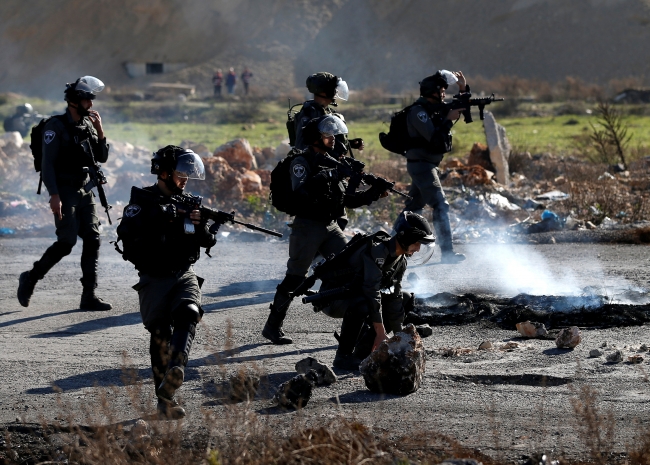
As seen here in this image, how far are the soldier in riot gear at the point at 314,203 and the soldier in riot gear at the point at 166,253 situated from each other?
1.21 metres

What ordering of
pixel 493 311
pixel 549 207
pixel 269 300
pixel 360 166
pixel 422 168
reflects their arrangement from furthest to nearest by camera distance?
pixel 549 207 < pixel 422 168 < pixel 269 300 < pixel 493 311 < pixel 360 166

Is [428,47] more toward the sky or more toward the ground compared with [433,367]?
more toward the sky

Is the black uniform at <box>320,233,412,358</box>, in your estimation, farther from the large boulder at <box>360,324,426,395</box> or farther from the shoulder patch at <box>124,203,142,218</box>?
the shoulder patch at <box>124,203,142,218</box>

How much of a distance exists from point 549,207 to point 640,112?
1852 centimetres

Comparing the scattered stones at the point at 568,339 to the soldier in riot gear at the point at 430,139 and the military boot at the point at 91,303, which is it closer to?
the soldier in riot gear at the point at 430,139

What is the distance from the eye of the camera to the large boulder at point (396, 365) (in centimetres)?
561

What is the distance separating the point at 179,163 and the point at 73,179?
9.42ft

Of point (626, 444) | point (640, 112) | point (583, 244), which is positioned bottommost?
point (626, 444)

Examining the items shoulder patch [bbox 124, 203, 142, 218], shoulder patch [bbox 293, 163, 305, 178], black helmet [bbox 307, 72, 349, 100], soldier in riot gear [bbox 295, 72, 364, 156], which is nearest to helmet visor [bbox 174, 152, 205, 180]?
shoulder patch [bbox 124, 203, 142, 218]

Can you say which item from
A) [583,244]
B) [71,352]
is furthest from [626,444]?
[583,244]

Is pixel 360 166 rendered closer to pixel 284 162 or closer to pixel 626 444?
pixel 284 162

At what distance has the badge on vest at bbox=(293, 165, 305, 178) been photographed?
6492 millimetres

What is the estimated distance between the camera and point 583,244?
10.9 metres

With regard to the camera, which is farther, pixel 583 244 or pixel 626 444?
pixel 583 244
